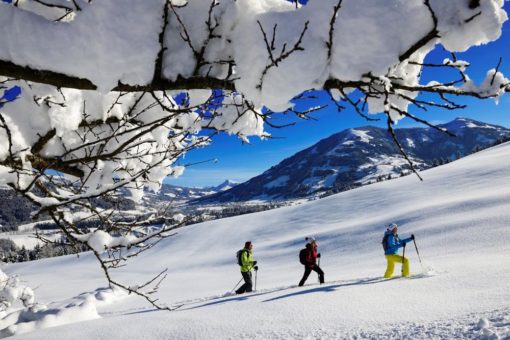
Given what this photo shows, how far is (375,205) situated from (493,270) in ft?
101

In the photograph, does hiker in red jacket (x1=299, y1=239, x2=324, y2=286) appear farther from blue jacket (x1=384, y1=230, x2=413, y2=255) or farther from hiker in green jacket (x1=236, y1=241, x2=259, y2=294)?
blue jacket (x1=384, y1=230, x2=413, y2=255)

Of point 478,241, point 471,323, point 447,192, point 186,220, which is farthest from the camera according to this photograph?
point 447,192

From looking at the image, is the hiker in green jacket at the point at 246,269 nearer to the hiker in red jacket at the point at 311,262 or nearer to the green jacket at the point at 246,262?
the green jacket at the point at 246,262

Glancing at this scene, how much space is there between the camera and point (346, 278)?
1109 centimetres

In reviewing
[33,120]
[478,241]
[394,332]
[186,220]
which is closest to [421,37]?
[186,220]

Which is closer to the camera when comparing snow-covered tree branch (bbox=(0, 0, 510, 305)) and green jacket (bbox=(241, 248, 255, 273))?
snow-covered tree branch (bbox=(0, 0, 510, 305))

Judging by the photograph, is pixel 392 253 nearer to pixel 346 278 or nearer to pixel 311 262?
pixel 311 262

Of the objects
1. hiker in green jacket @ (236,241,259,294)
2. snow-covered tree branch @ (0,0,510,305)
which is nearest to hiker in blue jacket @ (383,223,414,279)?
hiker in green jacket @ (236,241,259,294)

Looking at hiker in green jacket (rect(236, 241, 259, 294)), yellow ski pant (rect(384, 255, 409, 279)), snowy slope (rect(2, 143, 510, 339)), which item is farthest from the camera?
hiker in green jacket (rect(236, 241, 259, 294))

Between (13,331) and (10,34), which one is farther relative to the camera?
(13,331)

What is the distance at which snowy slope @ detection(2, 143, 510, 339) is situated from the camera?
473 cm

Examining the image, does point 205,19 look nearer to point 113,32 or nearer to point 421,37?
point 113,32

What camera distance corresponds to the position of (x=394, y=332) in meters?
4.17

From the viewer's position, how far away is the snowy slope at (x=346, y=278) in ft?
15.5
